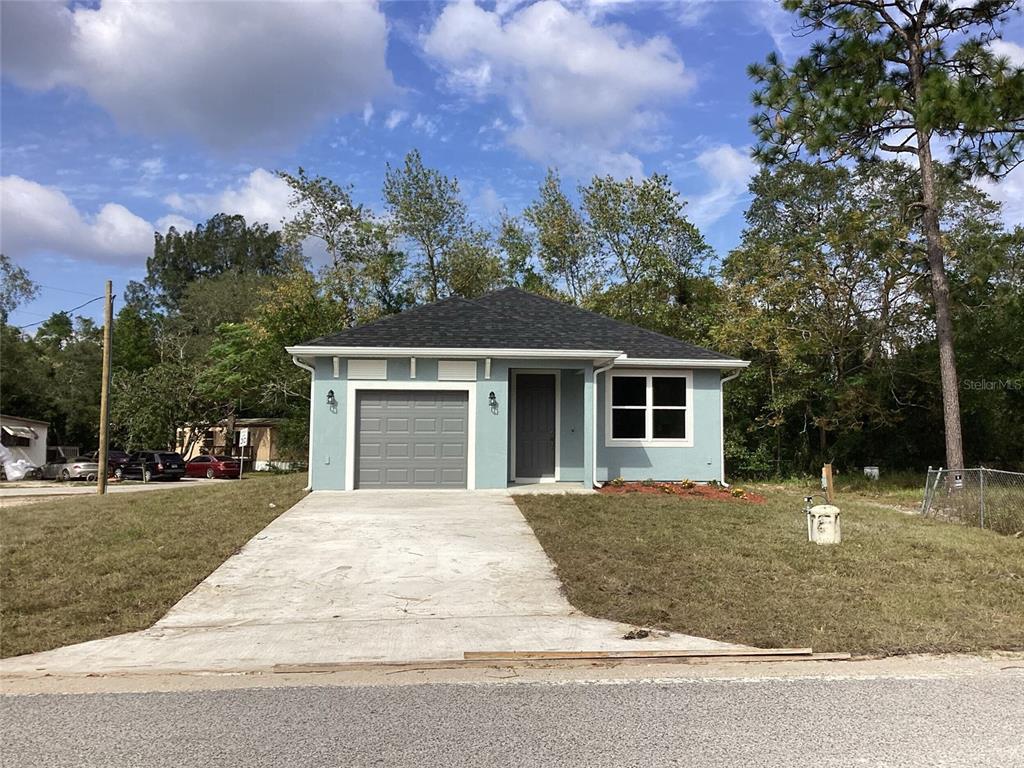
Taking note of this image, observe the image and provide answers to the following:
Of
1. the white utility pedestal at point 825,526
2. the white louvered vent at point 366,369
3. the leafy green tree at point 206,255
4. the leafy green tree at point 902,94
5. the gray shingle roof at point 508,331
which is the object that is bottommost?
the white utility pedestal at point 825,526

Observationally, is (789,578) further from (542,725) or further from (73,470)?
(73,470)

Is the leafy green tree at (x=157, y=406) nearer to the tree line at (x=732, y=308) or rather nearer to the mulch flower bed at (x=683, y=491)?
the tree line at (x=732, y=308)

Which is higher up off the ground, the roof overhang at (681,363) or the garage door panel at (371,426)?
the roof overhang at (681,363)

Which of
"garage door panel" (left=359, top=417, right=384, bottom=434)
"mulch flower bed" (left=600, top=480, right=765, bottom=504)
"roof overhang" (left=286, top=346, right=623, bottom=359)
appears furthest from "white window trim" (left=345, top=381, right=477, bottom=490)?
"mulch flower bed" (left=600, top=480, right=765, bottom=504)

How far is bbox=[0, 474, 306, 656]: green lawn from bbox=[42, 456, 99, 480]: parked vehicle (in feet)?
64.0

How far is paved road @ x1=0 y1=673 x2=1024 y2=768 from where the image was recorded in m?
3.61

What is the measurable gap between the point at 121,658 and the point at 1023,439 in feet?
82.7

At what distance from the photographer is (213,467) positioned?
103 feet

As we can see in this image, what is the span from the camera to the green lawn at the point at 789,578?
18.9ft

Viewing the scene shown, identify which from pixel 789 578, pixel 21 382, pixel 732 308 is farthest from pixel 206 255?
pixel 789 578

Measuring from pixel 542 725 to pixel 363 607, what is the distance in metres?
3.04

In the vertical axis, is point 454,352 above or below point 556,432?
above

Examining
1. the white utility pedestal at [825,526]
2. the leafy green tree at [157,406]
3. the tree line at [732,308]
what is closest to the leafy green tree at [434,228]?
the tree line at [732,308]

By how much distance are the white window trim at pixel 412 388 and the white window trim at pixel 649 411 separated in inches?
117
